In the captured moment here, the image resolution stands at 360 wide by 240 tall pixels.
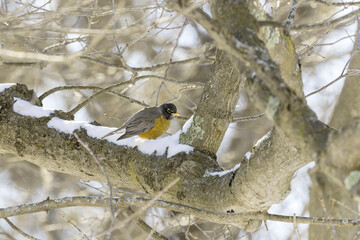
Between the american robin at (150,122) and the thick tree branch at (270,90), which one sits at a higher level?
the american robin at (150,122)

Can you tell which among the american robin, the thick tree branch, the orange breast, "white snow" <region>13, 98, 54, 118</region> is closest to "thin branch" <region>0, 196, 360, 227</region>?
"white snow" <region>13, 98, 54, 118</region>

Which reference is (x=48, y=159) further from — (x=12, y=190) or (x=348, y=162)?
(x=12, y=190)

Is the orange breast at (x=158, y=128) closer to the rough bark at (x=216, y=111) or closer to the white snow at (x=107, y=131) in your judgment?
the white snow at (x=107, y=131)

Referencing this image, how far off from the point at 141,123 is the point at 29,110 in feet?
5.02

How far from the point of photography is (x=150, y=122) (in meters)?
5.69

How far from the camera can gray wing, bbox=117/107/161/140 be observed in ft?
16.4

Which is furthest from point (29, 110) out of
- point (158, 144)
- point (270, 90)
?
point (270, 90)

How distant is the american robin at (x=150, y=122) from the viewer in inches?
205

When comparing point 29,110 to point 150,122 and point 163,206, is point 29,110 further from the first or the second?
point 163,206

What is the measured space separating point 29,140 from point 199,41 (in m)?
6.19

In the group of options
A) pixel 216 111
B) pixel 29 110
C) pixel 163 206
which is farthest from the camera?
pixel 29 110

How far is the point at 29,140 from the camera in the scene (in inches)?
166

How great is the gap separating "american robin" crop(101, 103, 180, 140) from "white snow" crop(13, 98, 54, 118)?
0.88 metres

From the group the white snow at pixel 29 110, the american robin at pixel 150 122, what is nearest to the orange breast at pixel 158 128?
the american robin at pixel 150 122
